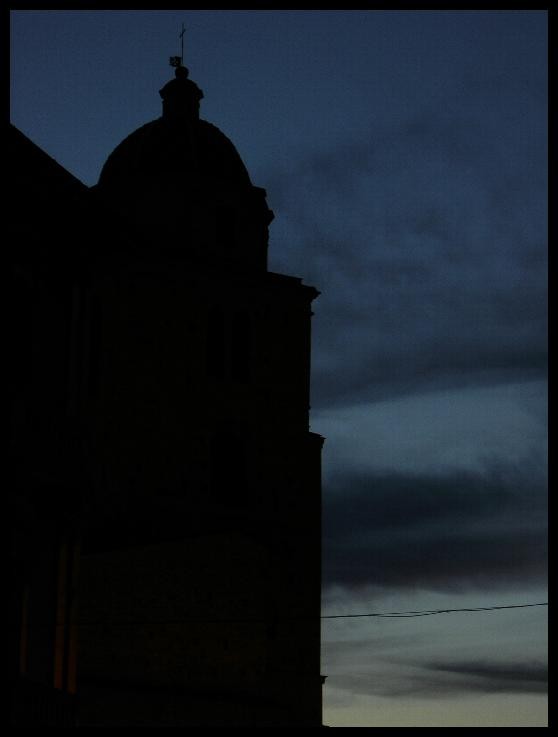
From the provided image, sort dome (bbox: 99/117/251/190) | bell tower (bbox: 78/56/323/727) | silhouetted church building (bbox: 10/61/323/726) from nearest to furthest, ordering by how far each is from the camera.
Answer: silhouetted church building (bbox: 10/61/323/726)
bell tower (bbox: 78/56/323/727)
dome (bbox: 99/117/251/190)

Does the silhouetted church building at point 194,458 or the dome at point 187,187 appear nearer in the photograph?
the silhouetted church building at point 194,458

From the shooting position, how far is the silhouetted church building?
93.6 feet

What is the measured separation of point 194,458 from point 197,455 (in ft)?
0.42

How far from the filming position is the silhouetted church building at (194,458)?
28516mm

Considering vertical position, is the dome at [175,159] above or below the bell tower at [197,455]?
above

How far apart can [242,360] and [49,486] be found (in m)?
19.1

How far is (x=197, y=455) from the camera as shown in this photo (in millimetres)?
33094

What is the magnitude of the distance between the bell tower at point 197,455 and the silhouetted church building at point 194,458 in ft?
0.15

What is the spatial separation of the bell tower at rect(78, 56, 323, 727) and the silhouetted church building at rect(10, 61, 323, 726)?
5 cm

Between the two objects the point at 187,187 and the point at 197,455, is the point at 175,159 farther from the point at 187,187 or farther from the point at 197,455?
the point at 197,455

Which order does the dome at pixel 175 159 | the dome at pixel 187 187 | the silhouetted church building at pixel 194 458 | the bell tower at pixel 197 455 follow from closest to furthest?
the silhouetted church building at pixel 194 458 < the bell tower at pixel 197 455 < the dome at pixel 187 187 < the dome at pixel 175 159

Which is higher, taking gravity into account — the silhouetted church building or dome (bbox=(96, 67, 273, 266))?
dome (bbox=(96, 67, 273, 266))

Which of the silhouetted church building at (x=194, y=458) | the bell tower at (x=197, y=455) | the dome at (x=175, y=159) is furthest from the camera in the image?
the dome at (x=175, y=159)
